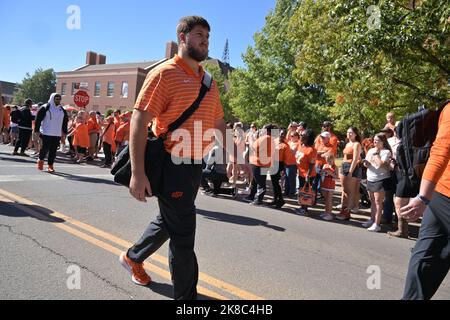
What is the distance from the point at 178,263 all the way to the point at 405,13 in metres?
9.45

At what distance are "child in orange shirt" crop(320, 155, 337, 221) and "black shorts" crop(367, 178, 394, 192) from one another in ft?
2.69

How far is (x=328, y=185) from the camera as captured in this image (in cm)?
796

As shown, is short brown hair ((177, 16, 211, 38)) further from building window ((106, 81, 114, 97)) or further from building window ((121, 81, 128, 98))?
building window ((106, 81, 114, 97))

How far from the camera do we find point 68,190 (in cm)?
771

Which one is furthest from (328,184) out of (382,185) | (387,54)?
(387,54)

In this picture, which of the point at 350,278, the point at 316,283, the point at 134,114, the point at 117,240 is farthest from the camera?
the point at 117,240

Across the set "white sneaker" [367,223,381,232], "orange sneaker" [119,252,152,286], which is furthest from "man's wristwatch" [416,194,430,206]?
"white sneaker" [367,223,381,232]

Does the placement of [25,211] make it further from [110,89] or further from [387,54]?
[110,89]

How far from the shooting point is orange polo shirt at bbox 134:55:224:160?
8.55 feet

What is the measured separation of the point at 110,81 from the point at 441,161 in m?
52.7

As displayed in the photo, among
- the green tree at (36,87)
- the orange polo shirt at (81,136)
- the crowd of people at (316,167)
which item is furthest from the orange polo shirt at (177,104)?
the green tree at (36,87)

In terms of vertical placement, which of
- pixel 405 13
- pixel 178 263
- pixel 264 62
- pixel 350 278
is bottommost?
pixel 350 278
